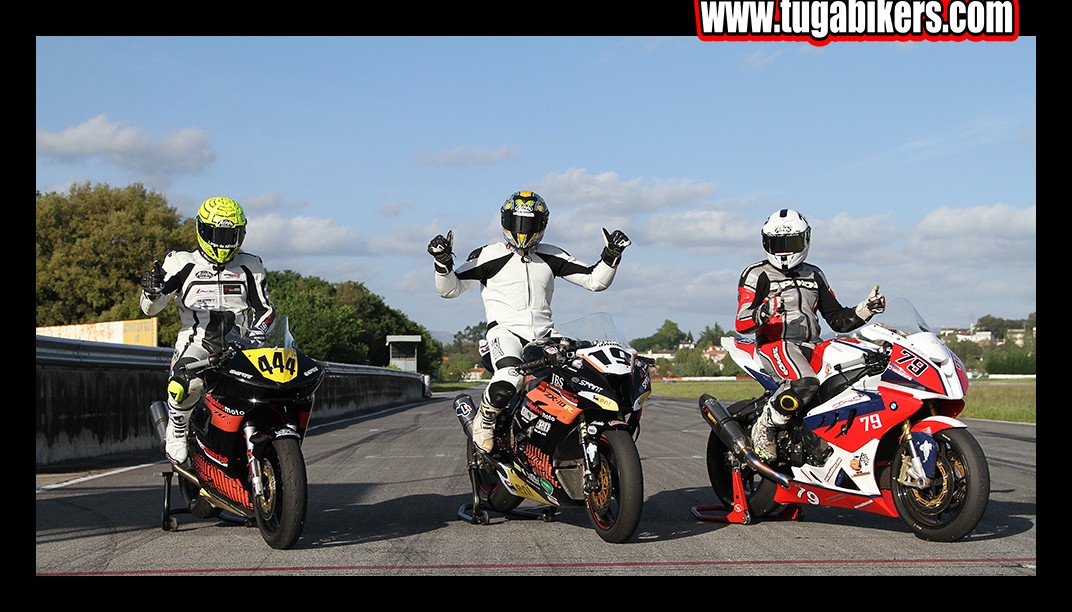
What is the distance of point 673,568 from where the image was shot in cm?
571

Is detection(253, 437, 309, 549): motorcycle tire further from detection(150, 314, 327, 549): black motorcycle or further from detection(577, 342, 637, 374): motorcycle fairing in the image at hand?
detection(577, 342, 637, 374): motorcycle fairing

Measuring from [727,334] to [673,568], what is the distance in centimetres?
260

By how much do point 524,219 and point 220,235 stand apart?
209 centimetres

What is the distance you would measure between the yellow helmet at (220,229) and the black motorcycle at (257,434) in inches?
25.8

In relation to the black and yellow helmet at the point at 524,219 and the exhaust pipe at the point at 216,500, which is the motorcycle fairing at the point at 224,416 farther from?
the black and yellow helmet at the point at 524,219

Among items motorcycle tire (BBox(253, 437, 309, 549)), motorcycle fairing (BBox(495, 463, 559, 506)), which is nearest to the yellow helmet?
motorcycle tire (BBox(253, 437, 309, 549))

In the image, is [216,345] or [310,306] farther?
[310,306]

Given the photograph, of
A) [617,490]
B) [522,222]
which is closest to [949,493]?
[617,490]

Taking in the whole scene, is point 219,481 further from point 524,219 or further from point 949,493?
point 949,493

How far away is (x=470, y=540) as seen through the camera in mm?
6832

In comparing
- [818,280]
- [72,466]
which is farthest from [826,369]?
[72,466]

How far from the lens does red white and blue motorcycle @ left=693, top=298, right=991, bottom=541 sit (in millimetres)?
6223

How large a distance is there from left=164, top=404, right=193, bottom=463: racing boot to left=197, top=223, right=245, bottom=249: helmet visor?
Result: 3.75 feet
